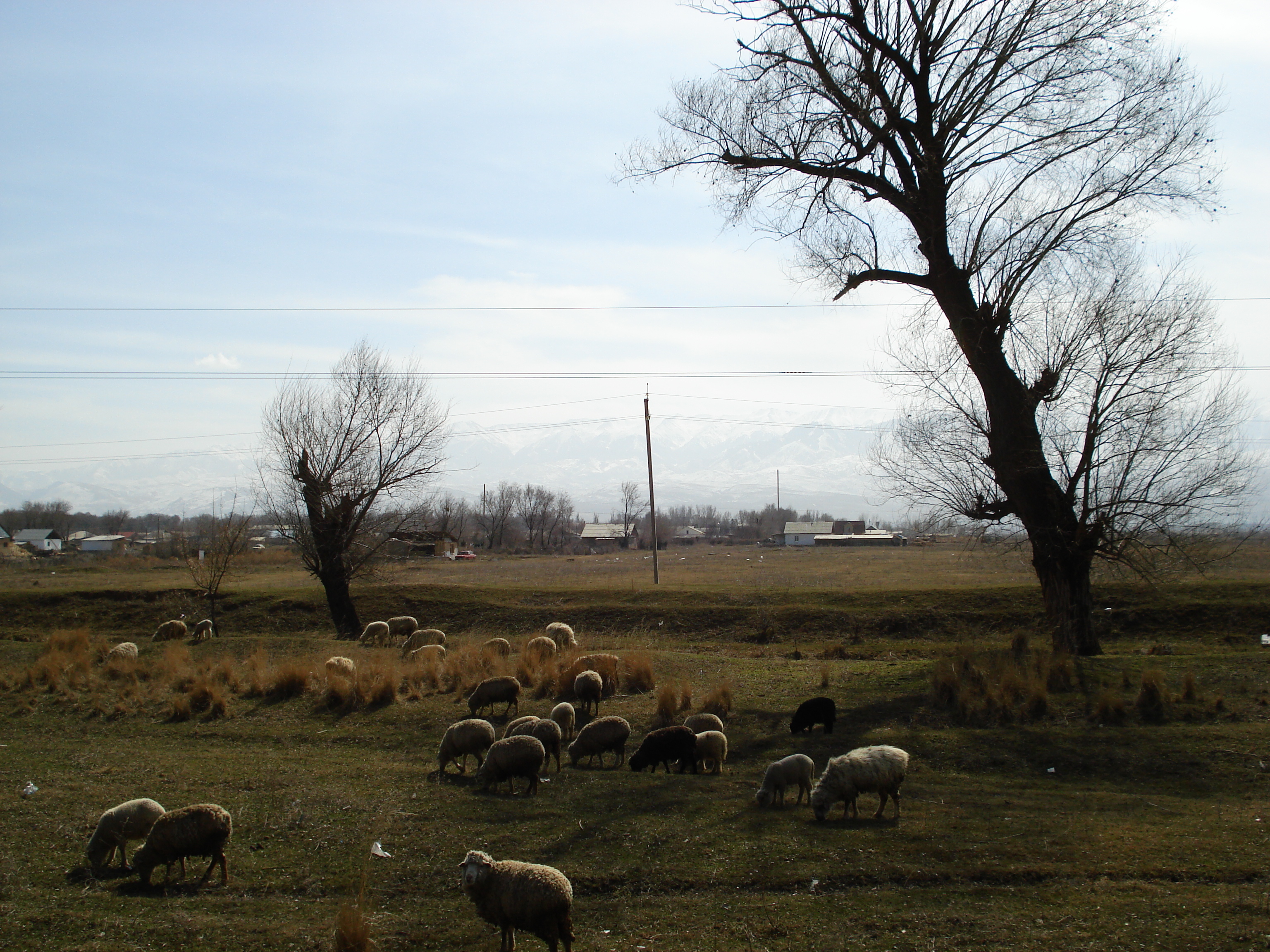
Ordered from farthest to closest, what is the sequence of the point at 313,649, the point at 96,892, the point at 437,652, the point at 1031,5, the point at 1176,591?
1. the point at 1176,591
2. the point at 313,649
3. the point at 437,652
4. the point at 1031,5
5. the point at 96,892

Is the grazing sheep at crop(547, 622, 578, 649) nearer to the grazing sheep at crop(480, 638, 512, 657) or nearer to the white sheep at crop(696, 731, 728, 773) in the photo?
the grazing sheep at crop(480, 638, 512, 657)

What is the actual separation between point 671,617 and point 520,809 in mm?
20907

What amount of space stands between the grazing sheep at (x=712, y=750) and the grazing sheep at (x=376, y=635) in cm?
1552

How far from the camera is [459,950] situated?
253 inches

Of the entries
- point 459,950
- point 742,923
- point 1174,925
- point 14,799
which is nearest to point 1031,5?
point 1174,925

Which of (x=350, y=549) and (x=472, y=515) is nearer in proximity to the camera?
(x=350, y=549)

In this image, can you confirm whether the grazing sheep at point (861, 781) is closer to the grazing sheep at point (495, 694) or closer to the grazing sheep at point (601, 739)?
the grazing sheep at point (601, 739)

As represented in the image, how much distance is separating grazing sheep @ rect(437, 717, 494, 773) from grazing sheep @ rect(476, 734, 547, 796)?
1004mm

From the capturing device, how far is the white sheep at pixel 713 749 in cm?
1178

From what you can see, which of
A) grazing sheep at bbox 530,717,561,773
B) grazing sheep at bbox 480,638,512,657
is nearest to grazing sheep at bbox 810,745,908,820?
grazing sheep at bbox 530,717,561,773

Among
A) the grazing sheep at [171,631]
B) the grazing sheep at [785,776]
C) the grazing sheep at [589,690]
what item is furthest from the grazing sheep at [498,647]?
the grazing sheep at [171,631]

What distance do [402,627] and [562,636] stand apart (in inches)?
274

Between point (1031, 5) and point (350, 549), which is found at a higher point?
point (1031, 5)

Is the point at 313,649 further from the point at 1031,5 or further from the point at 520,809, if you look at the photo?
the point at 1031,5
